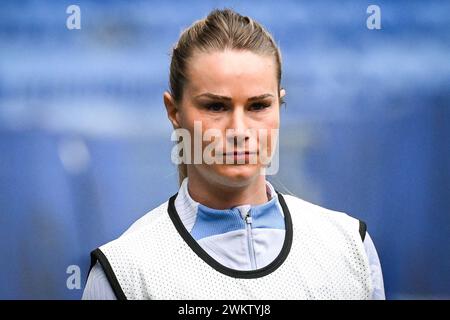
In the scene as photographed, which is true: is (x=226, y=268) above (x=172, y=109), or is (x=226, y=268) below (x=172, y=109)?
below

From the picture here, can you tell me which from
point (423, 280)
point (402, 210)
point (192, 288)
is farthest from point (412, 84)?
point (192, 288)

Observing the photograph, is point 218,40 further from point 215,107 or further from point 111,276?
point 111,276

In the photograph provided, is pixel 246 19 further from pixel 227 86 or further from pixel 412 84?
pixel 412 84

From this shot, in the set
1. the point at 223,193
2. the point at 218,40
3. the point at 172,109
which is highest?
the point at 218,40

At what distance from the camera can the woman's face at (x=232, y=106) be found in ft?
3.04

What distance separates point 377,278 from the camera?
3.43 feet

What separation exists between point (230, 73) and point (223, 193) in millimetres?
180

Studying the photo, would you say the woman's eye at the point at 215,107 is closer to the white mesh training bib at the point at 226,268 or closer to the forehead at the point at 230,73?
the forehead at the point at 230,73

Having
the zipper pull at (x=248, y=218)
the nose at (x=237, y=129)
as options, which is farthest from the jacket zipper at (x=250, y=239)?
the nose at (x=237, y=129)

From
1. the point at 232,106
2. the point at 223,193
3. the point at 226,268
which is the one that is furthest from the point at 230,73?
the point at 226,268

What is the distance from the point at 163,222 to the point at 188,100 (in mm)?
193

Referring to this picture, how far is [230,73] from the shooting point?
3.03 ft

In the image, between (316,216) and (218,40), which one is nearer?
(218,40)

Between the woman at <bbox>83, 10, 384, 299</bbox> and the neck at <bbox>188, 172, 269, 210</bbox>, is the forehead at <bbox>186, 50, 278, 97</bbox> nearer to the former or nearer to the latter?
the woman at <bbox>83, 10, 384, 299</bbox>
